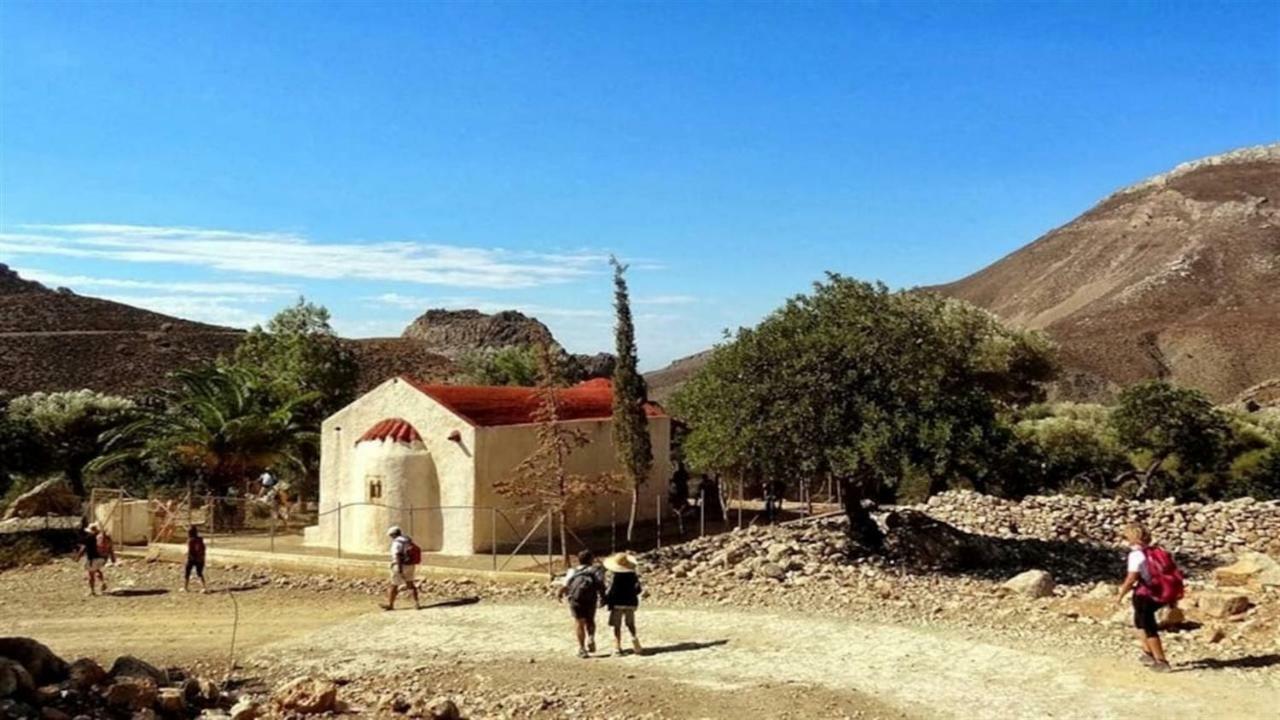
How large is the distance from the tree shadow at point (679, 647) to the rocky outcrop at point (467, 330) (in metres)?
67.1

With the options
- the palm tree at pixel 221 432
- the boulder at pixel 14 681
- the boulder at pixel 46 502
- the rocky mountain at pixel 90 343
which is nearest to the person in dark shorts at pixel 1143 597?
Answer: the boulder at pixel 14 681

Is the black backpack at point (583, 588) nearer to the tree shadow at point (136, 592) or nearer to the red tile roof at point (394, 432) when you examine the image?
the red tile roof at point (394, 432)

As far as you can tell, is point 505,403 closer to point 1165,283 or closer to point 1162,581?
point 1162,581

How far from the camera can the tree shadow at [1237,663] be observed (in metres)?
12.5

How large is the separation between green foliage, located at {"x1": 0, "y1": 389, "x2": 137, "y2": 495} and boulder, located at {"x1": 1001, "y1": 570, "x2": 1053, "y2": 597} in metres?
26.3

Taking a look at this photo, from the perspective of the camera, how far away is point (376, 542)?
2228 centimetres

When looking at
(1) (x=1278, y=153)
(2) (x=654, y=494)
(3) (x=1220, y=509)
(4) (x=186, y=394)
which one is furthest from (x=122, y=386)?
(1) (x=1278, y=153)

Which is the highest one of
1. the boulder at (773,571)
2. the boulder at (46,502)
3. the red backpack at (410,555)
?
the boulder at (46,502)

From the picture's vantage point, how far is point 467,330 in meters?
87.6

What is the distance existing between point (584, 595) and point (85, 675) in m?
5.96

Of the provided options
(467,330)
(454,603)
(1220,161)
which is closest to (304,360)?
(454,603)

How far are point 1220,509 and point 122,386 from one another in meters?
53.2

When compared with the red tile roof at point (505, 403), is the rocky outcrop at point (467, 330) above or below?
above

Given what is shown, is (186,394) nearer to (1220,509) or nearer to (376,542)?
(376,542)
